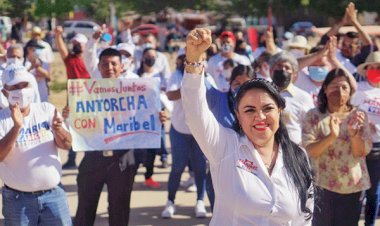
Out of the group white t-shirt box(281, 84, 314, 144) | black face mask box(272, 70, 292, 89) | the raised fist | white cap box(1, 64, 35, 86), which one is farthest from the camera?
black face mask box(272, 70, 292, 89)

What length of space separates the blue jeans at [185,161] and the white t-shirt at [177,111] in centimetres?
6

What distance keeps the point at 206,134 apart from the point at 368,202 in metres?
3.73

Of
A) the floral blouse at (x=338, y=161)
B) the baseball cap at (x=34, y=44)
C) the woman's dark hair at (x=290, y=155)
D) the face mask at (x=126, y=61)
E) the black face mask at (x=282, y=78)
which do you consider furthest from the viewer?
the baseball cap at (x=34, y=44)

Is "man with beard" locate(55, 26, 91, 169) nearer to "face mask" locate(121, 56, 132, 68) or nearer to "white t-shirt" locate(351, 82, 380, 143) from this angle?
"face mask" locate(121, 56, 132, 68)

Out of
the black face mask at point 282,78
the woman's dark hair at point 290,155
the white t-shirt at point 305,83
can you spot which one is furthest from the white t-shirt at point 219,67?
the woman's dark hair at point 290,155

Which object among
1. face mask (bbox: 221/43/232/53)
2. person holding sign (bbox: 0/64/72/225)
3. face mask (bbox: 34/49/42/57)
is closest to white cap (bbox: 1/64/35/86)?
person holding sign (bbox: 0/64/72/225)

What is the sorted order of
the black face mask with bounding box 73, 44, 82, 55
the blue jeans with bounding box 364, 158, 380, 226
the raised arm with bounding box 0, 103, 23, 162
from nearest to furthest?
the raised arm with bounding box 0, 103, 23, 162, the blue jeans with bounding box 364, 158, 380, 226, the black face mask with bounding box 73, 44, 82, 55

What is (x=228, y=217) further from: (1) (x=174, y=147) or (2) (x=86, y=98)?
(1) (x=174, y=147)

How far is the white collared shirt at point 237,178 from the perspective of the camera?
A: 353 centimetres

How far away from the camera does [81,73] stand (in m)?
9.68

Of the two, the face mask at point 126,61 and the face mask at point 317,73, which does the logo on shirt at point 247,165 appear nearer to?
the face mask at point 126,61

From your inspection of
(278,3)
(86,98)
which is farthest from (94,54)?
(278,3)

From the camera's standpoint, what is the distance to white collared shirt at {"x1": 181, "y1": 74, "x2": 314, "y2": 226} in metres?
3.53

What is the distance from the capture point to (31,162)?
5145 mm
